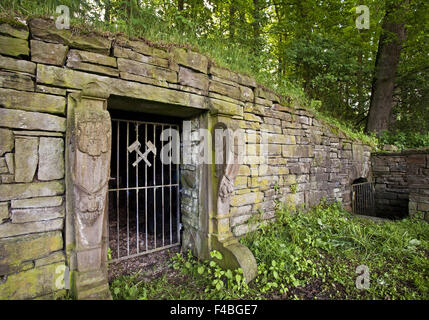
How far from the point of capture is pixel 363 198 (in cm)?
543

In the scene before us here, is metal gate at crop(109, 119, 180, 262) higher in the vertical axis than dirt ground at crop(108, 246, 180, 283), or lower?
higher

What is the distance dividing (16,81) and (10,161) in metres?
0.63

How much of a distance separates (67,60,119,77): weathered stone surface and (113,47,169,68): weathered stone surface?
7.0 inches

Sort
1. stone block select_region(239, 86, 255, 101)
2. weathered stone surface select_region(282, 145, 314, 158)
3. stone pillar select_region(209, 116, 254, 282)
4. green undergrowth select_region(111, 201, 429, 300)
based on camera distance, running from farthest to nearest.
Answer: weathered stone surface select_region(282, 145, 314, 158)
stone block select_region(239, 86, 255, 101)
stone pillar select_region(209, 116, 254, 282)
green undergrowth select_region(111, 201, 429, 300)

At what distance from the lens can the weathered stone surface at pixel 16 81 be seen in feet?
5.08

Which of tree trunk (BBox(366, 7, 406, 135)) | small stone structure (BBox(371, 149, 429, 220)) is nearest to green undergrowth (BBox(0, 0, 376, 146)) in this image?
small stone structure (BBox(371, 149, 429, 220))

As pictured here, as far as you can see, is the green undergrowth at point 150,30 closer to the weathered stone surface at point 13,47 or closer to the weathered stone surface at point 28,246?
the weathered stone surface at point 13,47

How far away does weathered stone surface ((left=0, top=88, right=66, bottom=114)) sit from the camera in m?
1.55

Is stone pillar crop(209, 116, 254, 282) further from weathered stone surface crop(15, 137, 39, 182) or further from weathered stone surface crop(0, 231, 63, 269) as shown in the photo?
weathered stone surface crop(15, 137, 39, 182)

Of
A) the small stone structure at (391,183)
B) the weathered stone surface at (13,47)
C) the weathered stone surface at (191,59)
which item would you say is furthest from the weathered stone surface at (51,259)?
the small stone structure at (391,183)

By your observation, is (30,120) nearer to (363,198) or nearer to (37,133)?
(37,133)

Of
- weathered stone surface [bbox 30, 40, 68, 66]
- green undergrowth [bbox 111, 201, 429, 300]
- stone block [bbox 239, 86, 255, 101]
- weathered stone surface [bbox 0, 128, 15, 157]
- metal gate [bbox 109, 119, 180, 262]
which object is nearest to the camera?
weathered stone surface [bbox 0, 128, 15, 157]

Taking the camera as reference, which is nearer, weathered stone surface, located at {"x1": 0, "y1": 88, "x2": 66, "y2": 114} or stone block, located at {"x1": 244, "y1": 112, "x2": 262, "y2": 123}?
weathered stone surface, located at {"x1": 0, "y1": 88, "x2": 66, "y2": 114}
